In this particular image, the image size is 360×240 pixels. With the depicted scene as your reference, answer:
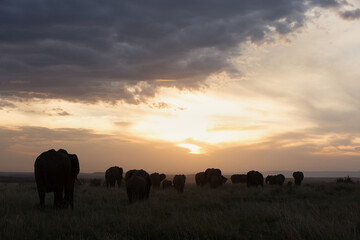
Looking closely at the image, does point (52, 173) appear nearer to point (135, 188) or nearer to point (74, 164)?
point (74, 164)

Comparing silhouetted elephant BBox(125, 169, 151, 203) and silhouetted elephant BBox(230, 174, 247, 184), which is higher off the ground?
silhouetted elephant BBox(125, 169, 151, 203)

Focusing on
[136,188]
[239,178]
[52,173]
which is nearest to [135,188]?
[136,188]

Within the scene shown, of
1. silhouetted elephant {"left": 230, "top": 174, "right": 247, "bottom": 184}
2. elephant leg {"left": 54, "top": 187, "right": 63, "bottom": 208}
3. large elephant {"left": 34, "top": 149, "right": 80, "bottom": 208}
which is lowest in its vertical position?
silhouetted elephant {"left": 230, "top": 174, "right": 247, "bottom": 184}

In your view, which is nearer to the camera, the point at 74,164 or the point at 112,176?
the point at 74,164

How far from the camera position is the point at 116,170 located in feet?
124

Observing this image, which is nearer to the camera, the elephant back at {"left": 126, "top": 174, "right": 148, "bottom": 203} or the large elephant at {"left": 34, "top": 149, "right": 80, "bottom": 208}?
the large elephant at {"left": 34, "top": 149, "right": 80, "bottom": 208}

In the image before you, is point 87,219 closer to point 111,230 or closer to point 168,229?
point 111,230

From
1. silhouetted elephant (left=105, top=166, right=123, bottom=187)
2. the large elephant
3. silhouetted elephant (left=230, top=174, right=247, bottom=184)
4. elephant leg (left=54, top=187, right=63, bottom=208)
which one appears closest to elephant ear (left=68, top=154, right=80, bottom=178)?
the large elephant

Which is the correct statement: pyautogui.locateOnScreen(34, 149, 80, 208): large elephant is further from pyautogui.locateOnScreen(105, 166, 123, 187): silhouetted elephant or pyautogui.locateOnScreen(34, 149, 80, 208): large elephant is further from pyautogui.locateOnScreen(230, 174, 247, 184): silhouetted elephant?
pyautogui.locateOnScreen(230, 174, 247, 184): silhouetted elephant

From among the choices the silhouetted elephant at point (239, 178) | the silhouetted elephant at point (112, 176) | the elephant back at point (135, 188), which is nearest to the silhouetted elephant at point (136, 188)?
the elephant back at point (135, 188)

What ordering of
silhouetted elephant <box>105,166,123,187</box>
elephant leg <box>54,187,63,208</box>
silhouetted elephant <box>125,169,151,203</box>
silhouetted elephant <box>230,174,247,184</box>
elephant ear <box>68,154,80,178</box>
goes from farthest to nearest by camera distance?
silhouetted elephant <box>230,174,247,184</box>, silhouetted elephant <box>105,166,123,187</box>, silhouetted elephant <box>125,169,151,203</box>, elephant ear <box>68,154,80,178</box>, elephant leg <box>54,187,63,208</box>

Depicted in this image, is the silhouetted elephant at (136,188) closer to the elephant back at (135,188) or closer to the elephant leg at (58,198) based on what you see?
the elephant back at (135,188)

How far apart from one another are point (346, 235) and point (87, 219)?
8.09 metres

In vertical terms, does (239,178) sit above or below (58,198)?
below
